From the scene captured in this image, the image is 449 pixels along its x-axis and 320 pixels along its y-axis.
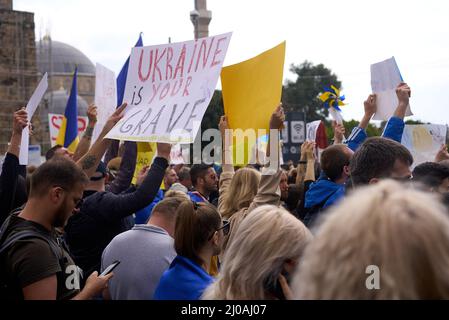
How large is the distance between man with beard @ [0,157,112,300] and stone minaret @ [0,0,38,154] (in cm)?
2942

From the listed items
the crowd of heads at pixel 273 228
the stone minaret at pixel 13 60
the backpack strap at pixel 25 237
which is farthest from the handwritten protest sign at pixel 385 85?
the stone minaret at pixel 13 60

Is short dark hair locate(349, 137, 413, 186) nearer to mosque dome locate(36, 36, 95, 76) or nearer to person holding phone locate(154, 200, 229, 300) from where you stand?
person holding phone locate(154, 200, 229, 300)

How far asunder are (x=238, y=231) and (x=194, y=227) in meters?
0.92

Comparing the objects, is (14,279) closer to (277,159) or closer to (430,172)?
(277,159)

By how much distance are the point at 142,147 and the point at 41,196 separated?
3.53 m

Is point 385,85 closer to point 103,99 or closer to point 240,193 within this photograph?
point 240,193

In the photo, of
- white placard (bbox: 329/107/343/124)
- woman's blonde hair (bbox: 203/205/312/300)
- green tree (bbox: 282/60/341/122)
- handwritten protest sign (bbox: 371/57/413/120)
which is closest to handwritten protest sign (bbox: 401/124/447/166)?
white placard (bbox: 329/107/343/124)

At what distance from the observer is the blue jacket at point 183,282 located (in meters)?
3.26

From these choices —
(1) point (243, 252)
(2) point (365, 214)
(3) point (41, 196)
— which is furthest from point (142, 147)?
(2) point (365, 214)

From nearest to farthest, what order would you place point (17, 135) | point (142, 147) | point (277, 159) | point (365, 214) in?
point (365, 214)
point (277, 159)
point (17, 135)
point (142, 147)

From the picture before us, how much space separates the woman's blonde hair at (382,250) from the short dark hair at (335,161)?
120 inches

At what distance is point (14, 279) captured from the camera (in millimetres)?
3170

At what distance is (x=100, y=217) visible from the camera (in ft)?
15.8

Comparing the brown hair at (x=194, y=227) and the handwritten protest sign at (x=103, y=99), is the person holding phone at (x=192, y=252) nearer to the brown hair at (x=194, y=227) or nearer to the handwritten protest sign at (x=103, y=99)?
the brown hair at (x=194, y=227)
